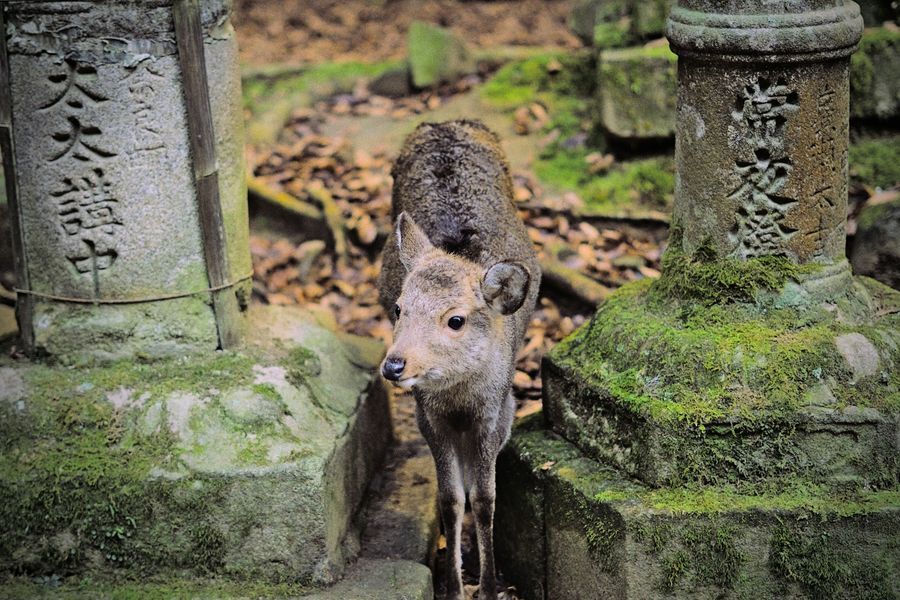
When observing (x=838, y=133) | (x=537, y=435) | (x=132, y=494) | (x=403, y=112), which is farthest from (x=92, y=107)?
(x=403, y=112)

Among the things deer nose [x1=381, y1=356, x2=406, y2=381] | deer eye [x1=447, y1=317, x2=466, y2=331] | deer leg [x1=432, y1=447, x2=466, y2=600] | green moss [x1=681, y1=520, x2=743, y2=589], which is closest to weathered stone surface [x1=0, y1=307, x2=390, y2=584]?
deer leg [x1=432, y1=447, x2=466, y2=600]

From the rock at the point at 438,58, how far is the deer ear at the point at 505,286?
5885mm

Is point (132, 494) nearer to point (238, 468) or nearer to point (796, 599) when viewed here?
point (238, 468)

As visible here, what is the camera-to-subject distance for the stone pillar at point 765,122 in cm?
491

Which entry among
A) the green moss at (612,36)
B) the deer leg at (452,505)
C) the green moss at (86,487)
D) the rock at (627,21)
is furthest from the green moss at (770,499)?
the green moss at (612,36)

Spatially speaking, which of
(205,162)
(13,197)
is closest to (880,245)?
(205,162)

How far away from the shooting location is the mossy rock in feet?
16.3

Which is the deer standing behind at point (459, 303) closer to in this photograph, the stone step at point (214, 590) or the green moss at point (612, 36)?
the stone step at point (214, 590)

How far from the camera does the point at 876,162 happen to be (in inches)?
323

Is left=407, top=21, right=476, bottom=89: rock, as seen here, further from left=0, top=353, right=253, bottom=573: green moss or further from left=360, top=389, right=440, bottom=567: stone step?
left=0, top=353, right=253, bottom=573: green moss

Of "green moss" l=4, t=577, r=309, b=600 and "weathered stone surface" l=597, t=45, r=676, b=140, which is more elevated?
Result: "weathered stone surface" l=597, t=45, r=676, b=140

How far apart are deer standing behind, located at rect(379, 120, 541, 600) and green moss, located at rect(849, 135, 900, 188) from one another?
9.98ft

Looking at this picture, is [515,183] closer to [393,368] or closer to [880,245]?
[880,245]

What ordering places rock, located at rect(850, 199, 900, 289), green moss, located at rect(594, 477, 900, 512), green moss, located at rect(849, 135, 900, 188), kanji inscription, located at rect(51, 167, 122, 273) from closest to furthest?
green moss, located at rect(594, 477, 900, 512) < kanji inscription, located at rect(51, 167, 122, 273) < rock, located at rect(850, 199, 900, 289) < green moss, located at rect(849, 135, 900, 188)
